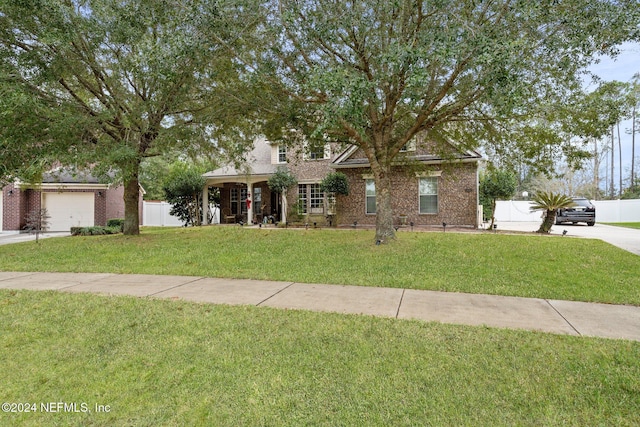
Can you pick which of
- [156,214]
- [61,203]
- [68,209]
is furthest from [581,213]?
[61,203]

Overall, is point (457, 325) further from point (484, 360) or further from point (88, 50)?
point (88, 50)

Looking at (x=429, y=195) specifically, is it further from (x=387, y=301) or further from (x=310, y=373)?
(x=310, y=373)

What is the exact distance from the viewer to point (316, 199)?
19.6m

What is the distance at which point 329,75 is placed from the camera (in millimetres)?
6672

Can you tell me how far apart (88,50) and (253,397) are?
11.5m

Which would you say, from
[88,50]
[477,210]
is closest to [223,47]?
[88,50]

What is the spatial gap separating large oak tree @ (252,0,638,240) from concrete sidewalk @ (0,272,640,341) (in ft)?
10.7

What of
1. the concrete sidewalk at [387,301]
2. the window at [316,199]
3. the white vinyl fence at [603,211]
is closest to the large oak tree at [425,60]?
the concrete sidewalk at [387,301]

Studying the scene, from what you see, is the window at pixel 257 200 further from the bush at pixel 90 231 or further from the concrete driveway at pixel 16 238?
the concrete driveway at pixel 16 238

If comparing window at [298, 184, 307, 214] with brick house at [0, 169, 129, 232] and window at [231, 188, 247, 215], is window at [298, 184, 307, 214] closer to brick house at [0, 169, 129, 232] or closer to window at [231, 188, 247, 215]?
window at [231, 188, 247, 215]

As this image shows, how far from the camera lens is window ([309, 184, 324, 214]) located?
1939cm

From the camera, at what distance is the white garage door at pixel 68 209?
68.0ft

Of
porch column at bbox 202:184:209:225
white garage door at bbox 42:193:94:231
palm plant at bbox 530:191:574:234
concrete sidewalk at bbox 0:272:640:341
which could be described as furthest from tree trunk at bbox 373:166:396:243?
white garage door at bbox 42:193:94:231

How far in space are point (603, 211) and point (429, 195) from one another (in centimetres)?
1798
